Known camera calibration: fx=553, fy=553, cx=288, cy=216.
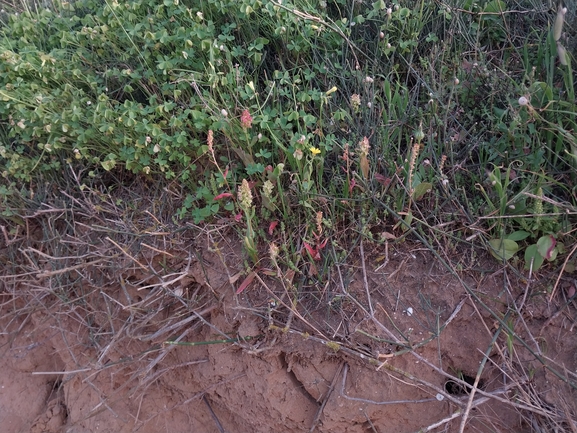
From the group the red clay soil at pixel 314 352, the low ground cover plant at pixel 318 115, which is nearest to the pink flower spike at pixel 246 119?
the low ground cover plant at pixel 318 115

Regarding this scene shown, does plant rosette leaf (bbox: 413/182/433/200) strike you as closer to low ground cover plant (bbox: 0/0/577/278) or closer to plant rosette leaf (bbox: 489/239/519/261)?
low ground cover plant (bbox: 0/0/577/278)

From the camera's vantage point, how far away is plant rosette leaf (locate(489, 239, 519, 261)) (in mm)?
2125

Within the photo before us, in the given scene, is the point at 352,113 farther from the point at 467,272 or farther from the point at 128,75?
the point at 128,75

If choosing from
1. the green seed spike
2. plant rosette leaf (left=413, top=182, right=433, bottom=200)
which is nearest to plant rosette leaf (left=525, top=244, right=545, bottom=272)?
plant rosette leaf (left=413, top=182, right=433, bottom=200)

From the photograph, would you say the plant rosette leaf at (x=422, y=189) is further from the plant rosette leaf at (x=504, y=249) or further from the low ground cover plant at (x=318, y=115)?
the plant rosette leaf at (x=504, y=249)

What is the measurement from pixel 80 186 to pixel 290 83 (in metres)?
1.04

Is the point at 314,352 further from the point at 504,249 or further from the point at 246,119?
the point at 246,119

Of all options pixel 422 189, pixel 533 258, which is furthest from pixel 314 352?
pixel 533 258

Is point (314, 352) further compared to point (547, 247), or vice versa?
point (314, 352)

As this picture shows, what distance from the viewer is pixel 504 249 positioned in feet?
6.93

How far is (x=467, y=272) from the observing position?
2.19 m

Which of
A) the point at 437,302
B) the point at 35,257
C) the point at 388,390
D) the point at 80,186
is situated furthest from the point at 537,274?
the point at 35,257

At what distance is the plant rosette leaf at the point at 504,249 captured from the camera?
2125 millimetres

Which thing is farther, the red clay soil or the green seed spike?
the red clay soil
